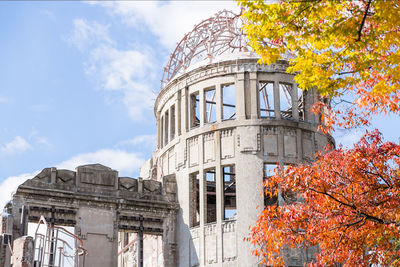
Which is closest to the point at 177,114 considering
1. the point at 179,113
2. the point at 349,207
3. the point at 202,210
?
the point at 179,113

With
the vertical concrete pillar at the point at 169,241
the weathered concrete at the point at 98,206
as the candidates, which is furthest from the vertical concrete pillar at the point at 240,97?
the vertical concrete pillar at the point at 169,241

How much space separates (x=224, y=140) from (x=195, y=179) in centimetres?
254

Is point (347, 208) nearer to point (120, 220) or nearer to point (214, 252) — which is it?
point (214, 252)

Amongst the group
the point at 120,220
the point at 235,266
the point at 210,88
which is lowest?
the point at 235,266

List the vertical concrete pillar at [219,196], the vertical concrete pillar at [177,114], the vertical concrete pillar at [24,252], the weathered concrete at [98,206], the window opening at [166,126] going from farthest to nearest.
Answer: the window opening at [166,126]
the vertical concrete pillar at [177,114]
the vertical concrete pillar at [219,196]
the weathered concrete at [98,206]
the vertical concrete pillar at [24,252]

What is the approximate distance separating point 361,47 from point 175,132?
1969 cm

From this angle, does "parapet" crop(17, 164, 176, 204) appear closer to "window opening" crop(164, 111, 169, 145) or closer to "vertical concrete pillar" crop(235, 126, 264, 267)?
"window opening" crop(164, 111, 169, 145)

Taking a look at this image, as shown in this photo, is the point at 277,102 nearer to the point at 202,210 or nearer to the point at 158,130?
the point at 202,210

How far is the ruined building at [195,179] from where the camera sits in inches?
1114

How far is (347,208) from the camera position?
17.2 metres

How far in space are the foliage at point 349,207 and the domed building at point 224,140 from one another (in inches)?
402

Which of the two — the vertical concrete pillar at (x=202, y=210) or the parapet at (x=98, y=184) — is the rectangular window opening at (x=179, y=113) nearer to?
the parapet at (x=98, y=184)

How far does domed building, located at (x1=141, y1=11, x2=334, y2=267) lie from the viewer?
2900 cm

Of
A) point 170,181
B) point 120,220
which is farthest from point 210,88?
point 120,220
